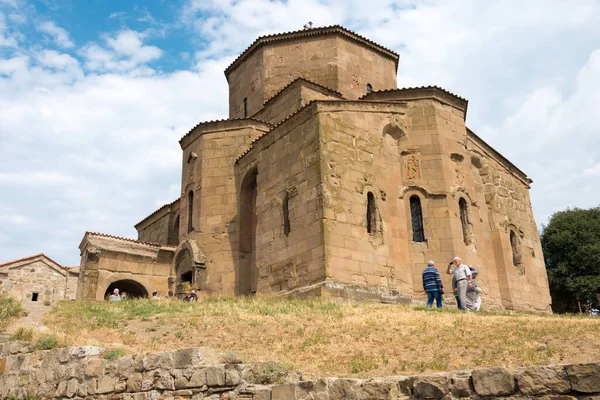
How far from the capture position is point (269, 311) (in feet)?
38.8

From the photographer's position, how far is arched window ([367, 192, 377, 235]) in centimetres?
1547

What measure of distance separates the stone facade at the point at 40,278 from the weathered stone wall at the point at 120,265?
5297 millimetres

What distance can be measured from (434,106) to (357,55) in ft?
19.3

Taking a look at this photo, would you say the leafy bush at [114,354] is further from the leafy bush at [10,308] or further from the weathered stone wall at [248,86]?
the weathered stone wall at [248,86]

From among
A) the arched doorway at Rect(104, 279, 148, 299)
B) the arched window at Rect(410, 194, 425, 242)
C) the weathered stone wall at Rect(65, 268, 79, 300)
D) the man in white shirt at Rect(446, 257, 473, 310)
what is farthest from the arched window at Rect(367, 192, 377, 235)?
the weathered stone wall at Rect(65, 268, 79, 300)

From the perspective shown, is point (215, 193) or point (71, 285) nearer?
point (215, 193)

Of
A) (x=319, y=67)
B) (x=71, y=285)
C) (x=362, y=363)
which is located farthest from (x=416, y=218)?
(x=71, y=285)

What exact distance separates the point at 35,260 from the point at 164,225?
235 inches

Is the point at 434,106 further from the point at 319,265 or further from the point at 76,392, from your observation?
the point at 76,392

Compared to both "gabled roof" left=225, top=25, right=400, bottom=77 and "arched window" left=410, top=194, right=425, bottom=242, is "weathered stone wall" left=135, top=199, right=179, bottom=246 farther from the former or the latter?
"arched window" left=410, top=194, right=425, bottom=242

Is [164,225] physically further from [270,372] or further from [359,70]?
[270,372]

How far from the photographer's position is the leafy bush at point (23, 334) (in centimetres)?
983

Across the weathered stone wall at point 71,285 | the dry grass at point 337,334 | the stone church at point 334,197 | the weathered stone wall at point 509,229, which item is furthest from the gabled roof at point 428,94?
the weathered stone wall at point 71,285

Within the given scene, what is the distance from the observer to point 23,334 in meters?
9.89
